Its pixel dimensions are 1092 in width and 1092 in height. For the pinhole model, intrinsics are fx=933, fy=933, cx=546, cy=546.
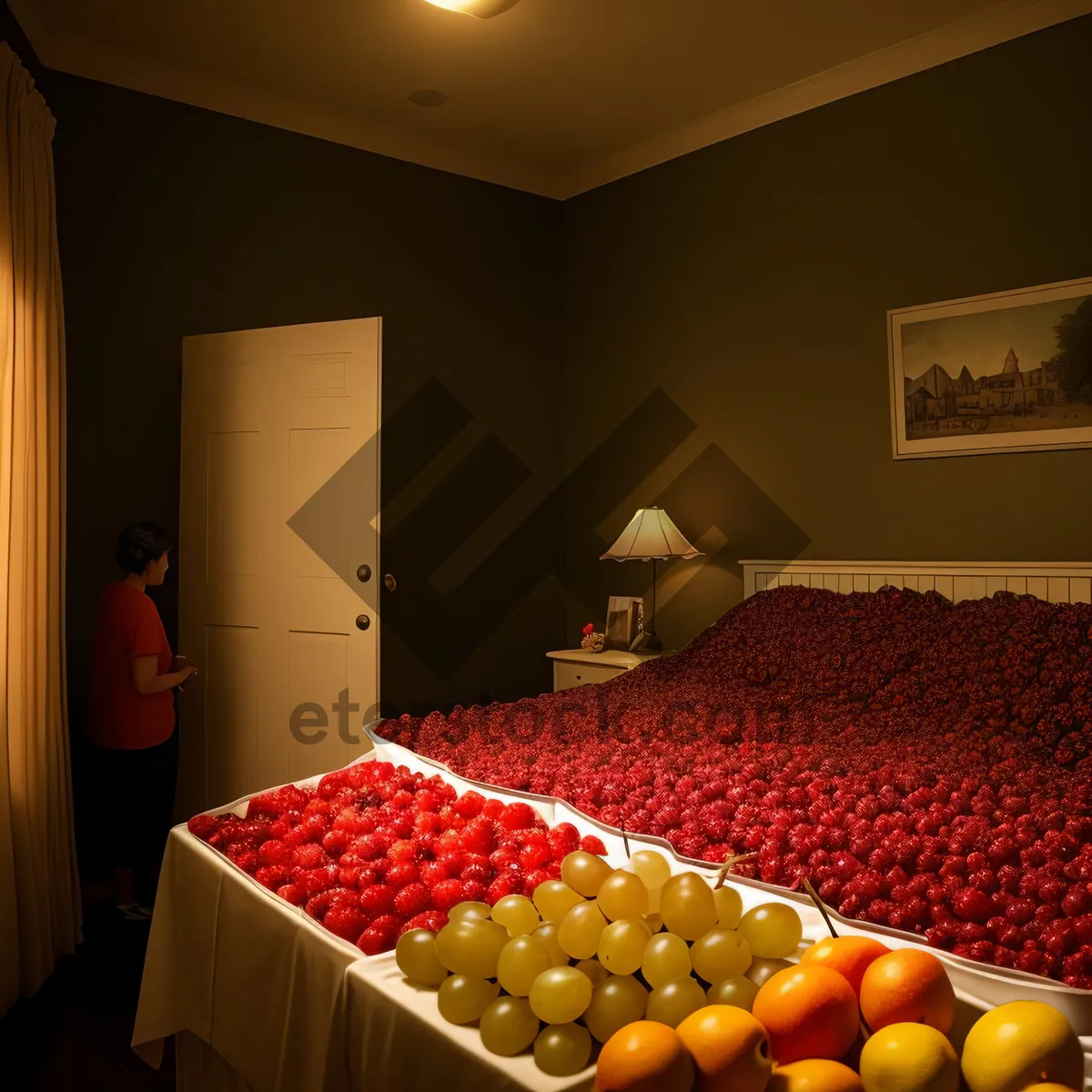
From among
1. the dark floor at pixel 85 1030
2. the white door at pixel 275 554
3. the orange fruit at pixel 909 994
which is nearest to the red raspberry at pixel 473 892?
the orange fruit at pixel 909 994

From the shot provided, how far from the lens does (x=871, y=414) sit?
3.80m

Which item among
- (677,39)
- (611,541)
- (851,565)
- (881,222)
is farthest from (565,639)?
(677,39)

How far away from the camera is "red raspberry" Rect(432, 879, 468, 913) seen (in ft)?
4.25

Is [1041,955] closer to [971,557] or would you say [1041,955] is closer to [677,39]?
[971,557]

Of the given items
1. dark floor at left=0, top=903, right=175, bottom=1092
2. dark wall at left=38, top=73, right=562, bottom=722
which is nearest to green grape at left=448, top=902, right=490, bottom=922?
dark floor at left=0, top=903, right=175, bottom=1092

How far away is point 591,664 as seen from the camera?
4211 millimetres

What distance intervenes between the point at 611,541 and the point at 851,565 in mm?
1444

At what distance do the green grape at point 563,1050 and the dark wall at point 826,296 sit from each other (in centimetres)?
294

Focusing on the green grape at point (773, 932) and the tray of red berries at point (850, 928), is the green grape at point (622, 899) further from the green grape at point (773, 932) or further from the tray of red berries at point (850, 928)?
the tray of red berries at point (850, 928)

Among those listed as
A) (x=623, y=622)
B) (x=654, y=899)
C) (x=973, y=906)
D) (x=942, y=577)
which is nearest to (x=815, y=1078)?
(x=654, y=899)

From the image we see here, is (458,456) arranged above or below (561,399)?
below

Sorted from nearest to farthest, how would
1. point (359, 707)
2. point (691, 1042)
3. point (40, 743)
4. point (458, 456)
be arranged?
point (691, 1042)
point (40, 743)
point (359, 707)
point (458, 456)

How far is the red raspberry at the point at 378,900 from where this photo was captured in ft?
4.30

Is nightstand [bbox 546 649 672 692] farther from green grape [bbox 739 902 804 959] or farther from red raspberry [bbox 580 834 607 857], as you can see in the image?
green grape [bbox 739 902 804 959]
